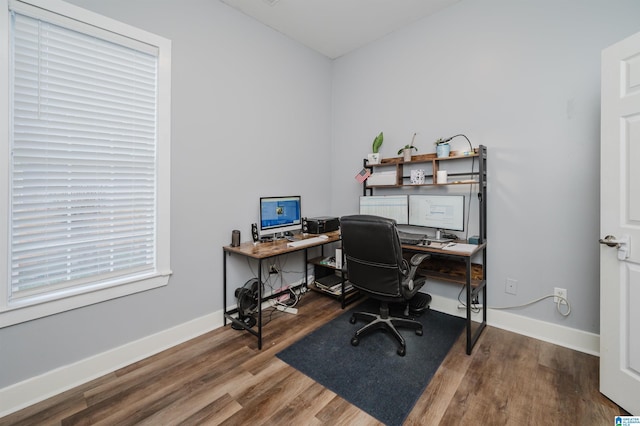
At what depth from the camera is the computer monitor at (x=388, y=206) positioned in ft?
9.13

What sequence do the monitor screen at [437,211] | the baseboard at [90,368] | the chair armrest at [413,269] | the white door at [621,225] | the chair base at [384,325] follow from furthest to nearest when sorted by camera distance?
the monitor screen at [437,211], the chair base at [384,325], the chair armrest at [413,269], the baseboard at [90,368], the white door at [621,225]

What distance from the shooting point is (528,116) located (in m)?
2.25

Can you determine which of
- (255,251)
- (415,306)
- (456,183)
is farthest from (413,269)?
(255,251)

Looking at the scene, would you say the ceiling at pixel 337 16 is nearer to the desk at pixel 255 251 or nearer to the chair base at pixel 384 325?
the desk at pixel 255 251

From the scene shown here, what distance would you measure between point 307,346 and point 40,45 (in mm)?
2648

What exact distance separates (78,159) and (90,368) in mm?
1379

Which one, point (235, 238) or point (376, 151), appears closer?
point (235, 238)

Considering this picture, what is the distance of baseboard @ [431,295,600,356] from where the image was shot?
2031 mm

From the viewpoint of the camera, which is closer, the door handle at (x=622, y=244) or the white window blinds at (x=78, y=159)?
the door handle at (x=622, y=244)

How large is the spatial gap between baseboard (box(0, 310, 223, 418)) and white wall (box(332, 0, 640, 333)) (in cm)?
242

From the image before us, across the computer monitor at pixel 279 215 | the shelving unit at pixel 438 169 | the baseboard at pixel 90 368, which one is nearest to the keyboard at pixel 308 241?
the computer monitor at pixel 279 215

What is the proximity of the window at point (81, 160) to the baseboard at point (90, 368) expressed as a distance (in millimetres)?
387

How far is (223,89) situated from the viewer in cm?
249

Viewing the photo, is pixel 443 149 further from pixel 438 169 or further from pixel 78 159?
pixel 78 159
